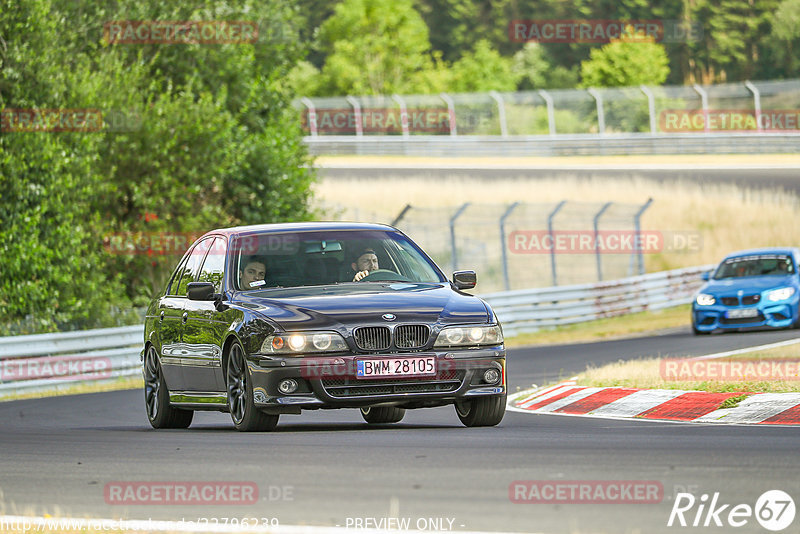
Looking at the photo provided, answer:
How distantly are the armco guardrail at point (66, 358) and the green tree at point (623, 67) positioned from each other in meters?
56.9

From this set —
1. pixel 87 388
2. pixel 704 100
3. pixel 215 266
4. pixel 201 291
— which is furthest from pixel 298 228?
pixel 704 100

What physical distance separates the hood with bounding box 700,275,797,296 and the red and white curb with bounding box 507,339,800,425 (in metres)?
9.75

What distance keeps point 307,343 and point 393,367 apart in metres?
0.60

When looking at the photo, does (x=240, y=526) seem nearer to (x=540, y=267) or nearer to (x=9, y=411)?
(x=9, y=411)

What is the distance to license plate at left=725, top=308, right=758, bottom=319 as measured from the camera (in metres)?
23.6

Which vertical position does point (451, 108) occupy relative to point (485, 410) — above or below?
below

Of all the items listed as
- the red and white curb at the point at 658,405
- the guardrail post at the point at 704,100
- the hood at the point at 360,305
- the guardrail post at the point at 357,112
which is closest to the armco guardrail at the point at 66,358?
the red and white curb at the point at 658,405

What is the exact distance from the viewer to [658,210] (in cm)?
4522

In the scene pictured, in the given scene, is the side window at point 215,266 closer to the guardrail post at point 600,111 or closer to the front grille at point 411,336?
the front grille at point 411,336

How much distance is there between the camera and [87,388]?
70.6 ft

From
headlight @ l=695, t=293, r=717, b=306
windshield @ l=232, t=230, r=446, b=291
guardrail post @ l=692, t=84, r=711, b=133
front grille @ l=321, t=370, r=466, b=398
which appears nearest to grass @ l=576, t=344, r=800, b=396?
windshield @ l=232, t=230, r=446, b=291

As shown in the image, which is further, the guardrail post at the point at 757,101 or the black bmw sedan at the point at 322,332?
the guardrail post at the point at 757,101

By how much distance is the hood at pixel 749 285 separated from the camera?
930 inches

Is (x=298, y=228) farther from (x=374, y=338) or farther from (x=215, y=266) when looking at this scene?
(x=374, y=338)
